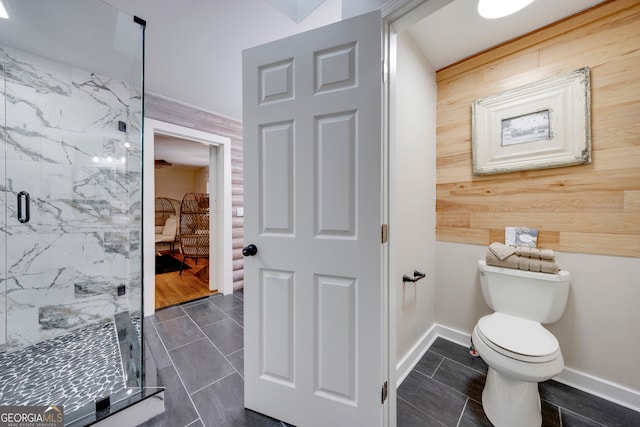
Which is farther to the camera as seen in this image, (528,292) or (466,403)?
(528,292)

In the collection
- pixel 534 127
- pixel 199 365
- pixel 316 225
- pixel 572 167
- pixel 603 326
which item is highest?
pixel 534 127

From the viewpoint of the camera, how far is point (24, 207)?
6.02ft

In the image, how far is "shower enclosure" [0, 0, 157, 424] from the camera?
59.9 inches

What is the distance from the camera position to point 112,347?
1.85m

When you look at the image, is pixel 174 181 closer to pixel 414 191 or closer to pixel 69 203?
pixel 69 203

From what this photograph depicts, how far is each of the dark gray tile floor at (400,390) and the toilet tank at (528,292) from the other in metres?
0.46

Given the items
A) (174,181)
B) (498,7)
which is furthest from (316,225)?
(174,181)

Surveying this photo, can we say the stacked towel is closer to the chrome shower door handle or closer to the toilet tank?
the toilet tank

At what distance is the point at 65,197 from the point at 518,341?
3375mm

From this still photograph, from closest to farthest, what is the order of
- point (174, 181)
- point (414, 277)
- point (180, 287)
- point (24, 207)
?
point (414, 277) → point (24, 207) → point (180, 287) → point (174, 181)

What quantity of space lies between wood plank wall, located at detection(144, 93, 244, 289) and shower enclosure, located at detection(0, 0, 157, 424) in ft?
0.84

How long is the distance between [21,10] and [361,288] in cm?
267

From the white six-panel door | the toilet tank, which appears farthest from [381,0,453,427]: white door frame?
the toilet tank

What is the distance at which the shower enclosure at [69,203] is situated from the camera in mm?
1521
